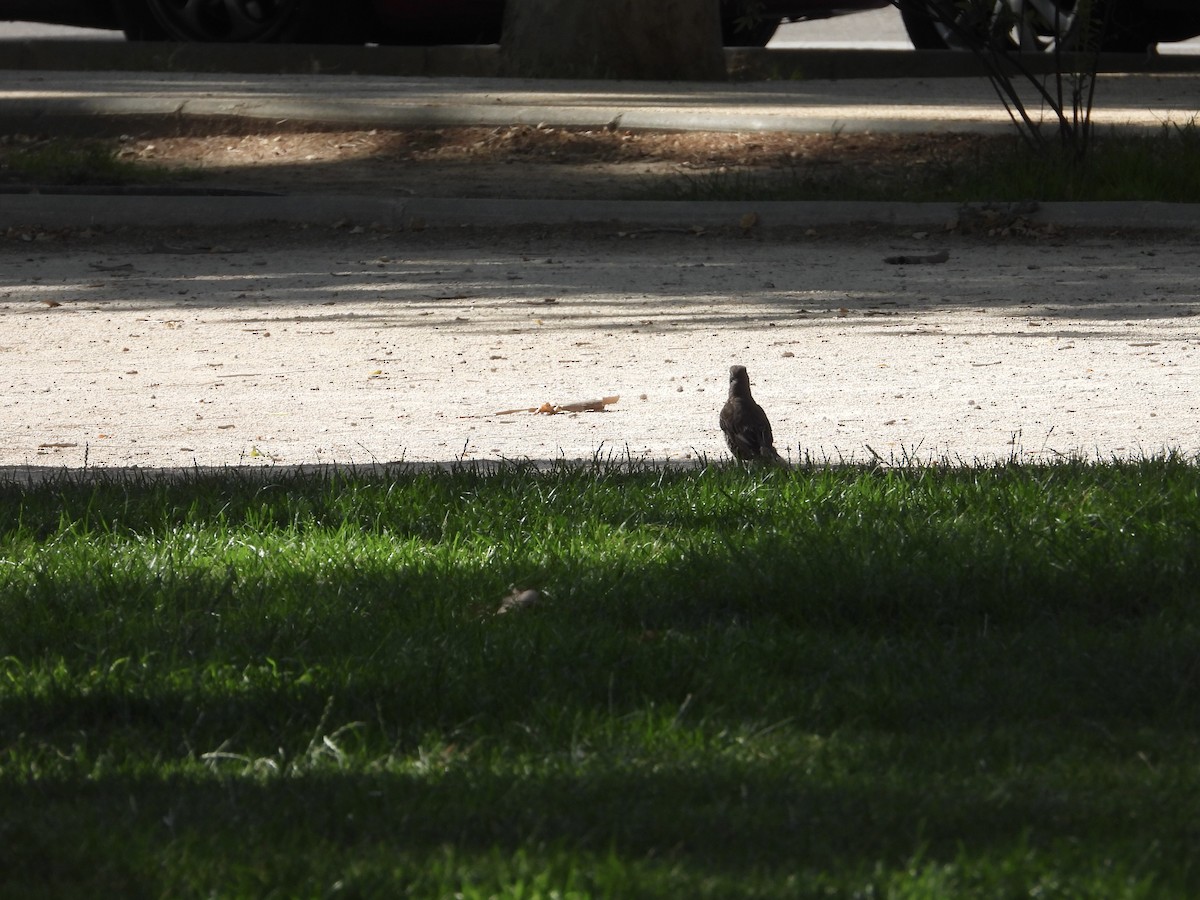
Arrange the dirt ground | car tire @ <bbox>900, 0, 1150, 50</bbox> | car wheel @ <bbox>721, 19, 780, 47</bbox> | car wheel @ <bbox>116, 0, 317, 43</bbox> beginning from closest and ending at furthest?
1. the dirt ground
2. car tire @ <bbox>900, 0, 1150, 50</bbox>
3. car wheel @ <bbox>116, 0, 317, 43</bbox>
4. car wheel @ <bbox>721, 19, 780, 47</bbox>

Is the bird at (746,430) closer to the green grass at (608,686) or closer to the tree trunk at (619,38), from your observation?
the green grass at (608,686)

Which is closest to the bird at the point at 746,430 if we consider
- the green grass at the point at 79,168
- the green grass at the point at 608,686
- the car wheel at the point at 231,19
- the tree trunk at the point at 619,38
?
the green grass at the point at 608,686

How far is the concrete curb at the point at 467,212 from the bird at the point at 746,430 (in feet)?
16.9

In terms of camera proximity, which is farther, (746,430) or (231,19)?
(231,19)

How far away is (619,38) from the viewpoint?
16.4 meters

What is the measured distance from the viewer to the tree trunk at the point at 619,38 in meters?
16.3

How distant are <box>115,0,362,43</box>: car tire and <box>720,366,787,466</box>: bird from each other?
13564 millimetres

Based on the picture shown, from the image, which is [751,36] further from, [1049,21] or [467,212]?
[467,212]

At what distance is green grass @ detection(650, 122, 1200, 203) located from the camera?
35.8 ft

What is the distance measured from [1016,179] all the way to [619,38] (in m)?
6.13

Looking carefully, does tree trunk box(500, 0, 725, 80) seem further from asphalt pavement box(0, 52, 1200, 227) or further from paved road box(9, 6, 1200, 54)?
paved road box(9, 6, 1200, 54)

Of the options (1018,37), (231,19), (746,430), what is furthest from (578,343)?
(231,19)

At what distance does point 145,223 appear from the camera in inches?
434

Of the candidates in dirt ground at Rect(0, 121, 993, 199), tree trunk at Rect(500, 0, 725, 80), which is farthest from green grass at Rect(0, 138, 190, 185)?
tree trunk at Rect(500, 0, 725, 80)
